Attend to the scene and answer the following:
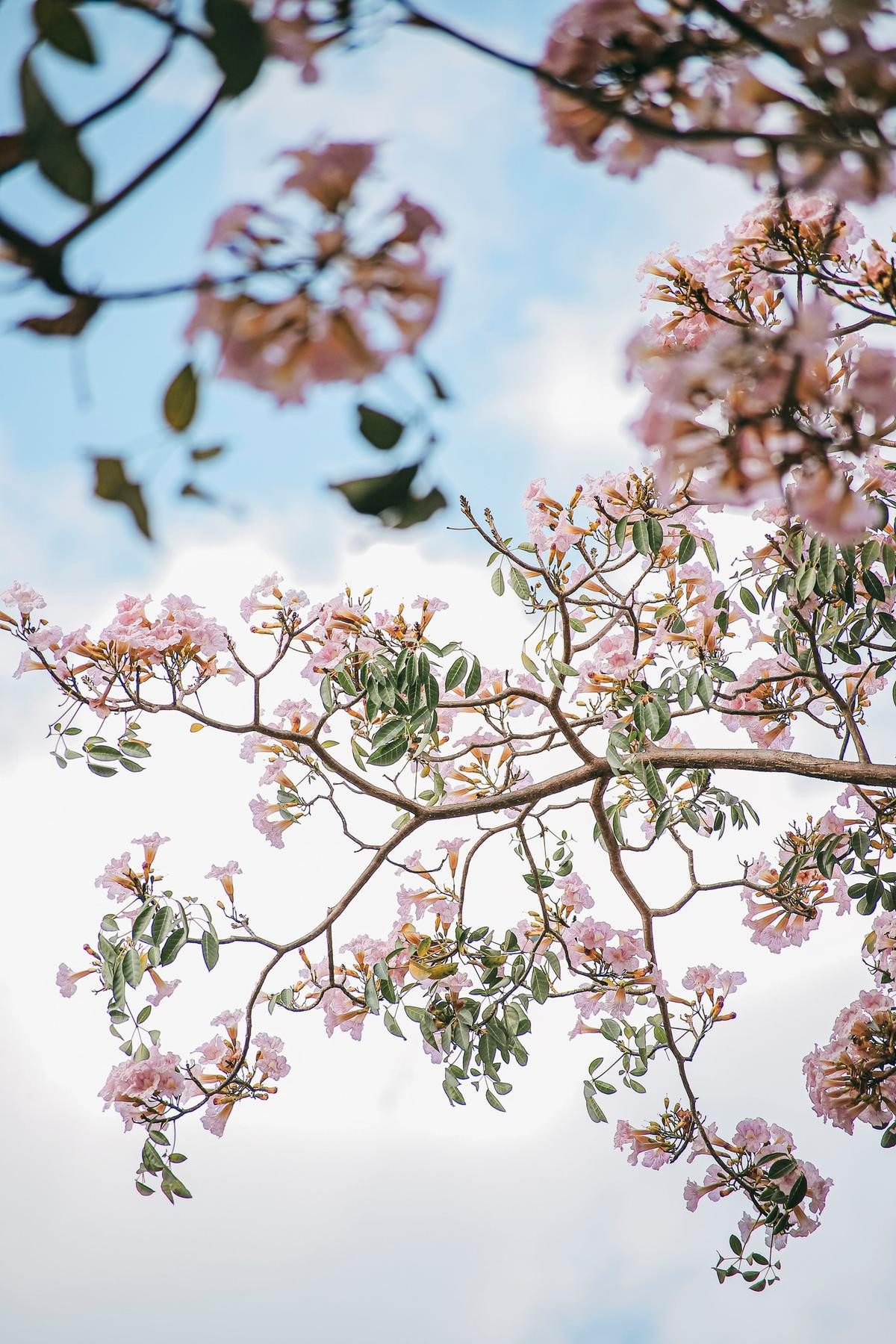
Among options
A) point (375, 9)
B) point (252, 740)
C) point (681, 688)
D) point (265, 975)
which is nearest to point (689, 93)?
point (375, 9)

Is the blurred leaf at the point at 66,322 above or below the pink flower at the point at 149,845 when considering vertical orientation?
above

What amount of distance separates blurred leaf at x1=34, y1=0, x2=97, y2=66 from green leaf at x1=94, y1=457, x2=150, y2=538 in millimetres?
258

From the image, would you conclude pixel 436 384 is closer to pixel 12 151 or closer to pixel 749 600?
pixel 12 151

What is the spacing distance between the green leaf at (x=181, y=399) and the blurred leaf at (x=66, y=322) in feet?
0.21

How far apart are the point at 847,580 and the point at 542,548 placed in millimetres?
657

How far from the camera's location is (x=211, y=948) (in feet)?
8.08

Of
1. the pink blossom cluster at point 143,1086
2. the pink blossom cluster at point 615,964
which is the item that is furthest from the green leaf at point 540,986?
the pink blossom cluster at point 143,1086

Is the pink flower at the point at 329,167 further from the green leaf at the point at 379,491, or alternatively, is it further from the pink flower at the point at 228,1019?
the pink flower at the point at 228,1019

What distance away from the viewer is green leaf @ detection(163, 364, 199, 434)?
0.75 meters

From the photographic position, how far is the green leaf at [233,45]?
691mm

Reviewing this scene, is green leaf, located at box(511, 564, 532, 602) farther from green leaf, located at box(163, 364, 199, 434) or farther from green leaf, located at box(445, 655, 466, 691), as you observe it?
green leaf, located at box(163, 364, 199, 434)

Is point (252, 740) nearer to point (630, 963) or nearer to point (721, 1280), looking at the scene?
point (630, 963)

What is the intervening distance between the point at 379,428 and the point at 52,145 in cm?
27

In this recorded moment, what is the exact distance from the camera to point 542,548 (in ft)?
8.25
